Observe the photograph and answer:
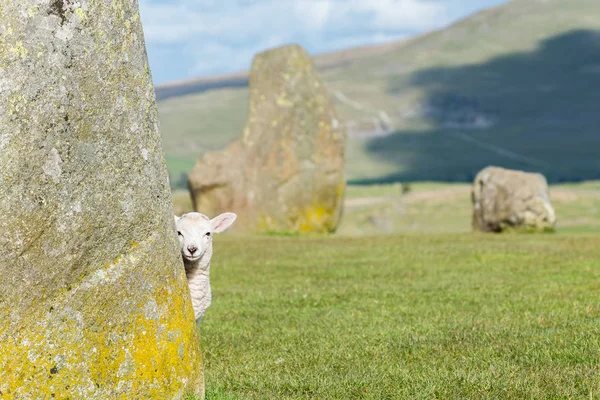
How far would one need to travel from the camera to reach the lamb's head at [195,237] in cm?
937

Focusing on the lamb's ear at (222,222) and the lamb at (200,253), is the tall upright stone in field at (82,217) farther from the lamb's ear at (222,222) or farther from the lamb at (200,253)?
the lamb's ear at (222,222)

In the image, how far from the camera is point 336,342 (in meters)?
10.6

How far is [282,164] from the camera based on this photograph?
3192cm

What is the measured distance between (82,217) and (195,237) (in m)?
2.66

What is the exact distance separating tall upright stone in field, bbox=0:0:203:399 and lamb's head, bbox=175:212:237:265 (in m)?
1.97

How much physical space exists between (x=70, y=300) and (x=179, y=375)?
1047 mm

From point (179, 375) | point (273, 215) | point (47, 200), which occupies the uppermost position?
point (47, 200)

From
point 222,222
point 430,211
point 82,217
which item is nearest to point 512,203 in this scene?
point 222,222

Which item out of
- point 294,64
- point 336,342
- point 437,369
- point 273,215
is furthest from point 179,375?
point 294,64

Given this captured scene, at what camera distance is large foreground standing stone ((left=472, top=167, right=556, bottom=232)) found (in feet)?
94.9

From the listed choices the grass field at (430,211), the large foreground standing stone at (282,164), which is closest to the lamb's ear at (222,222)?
the large foreground standing stone at (282,164)

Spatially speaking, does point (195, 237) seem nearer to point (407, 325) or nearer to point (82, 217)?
point (82, 217)

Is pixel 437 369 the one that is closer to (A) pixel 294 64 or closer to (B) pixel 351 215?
(A) pixel 294 64

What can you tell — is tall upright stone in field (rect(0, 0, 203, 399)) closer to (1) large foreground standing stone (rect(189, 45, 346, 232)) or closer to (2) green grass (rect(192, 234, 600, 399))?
(2) green grass (rect(192, 234, 600, 399))
